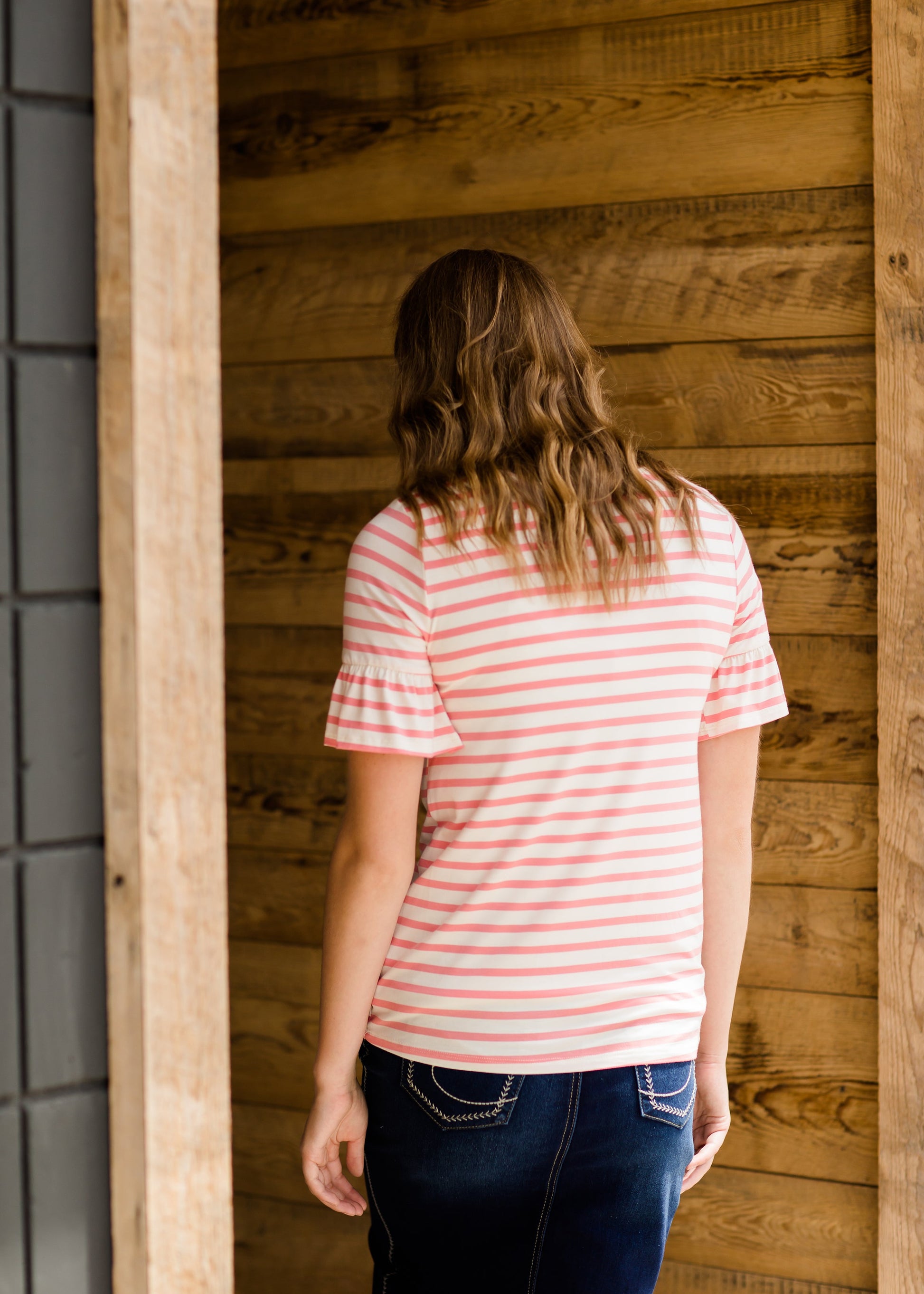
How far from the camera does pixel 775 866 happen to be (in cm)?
207

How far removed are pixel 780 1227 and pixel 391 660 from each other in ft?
4.48

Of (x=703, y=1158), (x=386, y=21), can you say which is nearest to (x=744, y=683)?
(x=703, y=1158)

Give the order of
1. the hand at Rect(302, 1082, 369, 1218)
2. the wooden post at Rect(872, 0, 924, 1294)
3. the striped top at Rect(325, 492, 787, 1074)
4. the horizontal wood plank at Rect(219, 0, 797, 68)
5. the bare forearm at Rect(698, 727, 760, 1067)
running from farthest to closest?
1. the horizontal wood plank at Rect(219, 0, 797, 68)
2. the wooden post at Rect(872, 0, 924, 1294)
3. the bare forearm at Rect(698, 727, 760, 1067)
4. the hand at Rect(302, 1082, 369, 1218)
5. the striped top at Rect(325, 492, 787, 1074)

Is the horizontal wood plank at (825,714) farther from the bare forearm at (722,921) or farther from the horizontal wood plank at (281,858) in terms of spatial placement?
the horizontal wood plank at (281,858)

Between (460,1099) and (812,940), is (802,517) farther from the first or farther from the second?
(460,1099)

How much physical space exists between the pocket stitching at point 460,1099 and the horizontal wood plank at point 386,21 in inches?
A: 65.8

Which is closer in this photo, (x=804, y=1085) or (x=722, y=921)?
(x=722, y=921)

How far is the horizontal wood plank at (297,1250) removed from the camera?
2400 millimetres

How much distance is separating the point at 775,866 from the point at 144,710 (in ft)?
4.59

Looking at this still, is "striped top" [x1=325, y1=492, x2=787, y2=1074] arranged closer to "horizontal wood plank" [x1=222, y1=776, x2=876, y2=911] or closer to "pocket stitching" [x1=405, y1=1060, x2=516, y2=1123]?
"pocket stitching" [x1=405, y1=1060, x2=516, y2=1123]

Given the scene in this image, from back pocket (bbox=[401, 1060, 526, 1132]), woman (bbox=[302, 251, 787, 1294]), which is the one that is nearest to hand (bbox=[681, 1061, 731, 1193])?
woman (bbox=[302, 251, 787, 1294])

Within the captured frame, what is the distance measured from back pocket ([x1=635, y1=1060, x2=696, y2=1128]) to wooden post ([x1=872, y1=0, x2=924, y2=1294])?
2.38ft

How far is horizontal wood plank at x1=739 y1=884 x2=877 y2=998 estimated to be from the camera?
2014 millimetres

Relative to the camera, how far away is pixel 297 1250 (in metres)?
2.44
